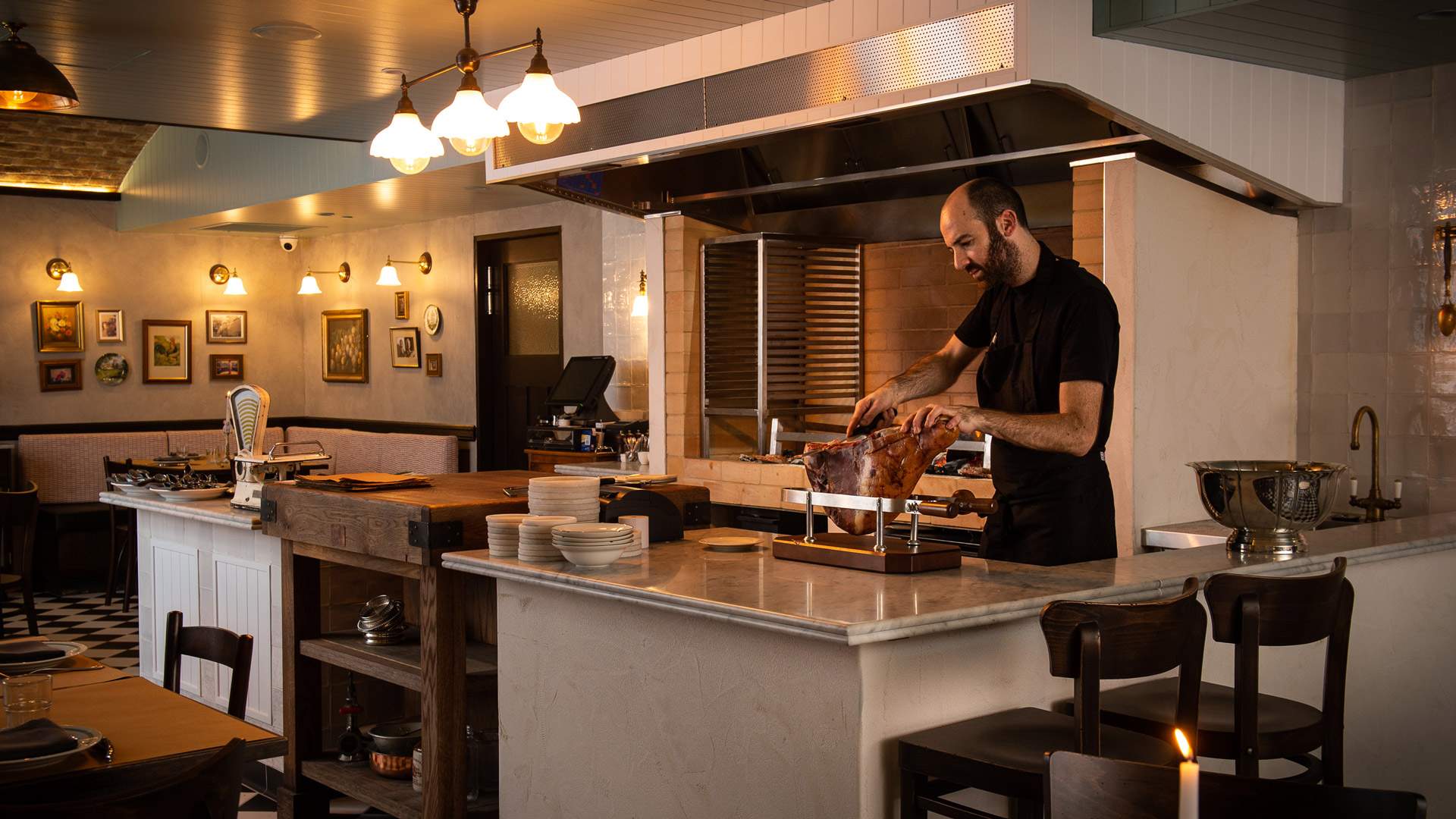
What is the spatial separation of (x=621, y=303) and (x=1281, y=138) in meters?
4.86

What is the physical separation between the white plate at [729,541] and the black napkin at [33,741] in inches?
68.2

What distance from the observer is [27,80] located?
4.93 m

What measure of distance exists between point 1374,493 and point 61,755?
4375mm

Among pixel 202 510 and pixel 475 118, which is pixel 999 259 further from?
pixel 202 510

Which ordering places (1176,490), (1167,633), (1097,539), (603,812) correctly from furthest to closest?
(1176,490)
(1097,539)
(603,812)
(1167,633)

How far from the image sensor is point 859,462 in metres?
3.21

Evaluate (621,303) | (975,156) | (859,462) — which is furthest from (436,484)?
(621,303)

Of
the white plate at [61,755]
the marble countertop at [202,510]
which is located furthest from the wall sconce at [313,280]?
the white plate at [61,755]

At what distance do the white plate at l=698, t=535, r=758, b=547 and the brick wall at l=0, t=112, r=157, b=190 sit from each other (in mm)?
9009

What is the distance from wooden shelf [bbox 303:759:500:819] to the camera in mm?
4000

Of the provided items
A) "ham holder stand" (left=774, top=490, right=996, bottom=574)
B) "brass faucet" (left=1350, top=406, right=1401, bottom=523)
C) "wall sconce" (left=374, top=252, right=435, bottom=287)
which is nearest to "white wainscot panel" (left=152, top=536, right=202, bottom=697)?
"ham holder stand" (left=774, top=490, right=996, bottom=574)

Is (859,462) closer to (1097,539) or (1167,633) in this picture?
(1097,539)

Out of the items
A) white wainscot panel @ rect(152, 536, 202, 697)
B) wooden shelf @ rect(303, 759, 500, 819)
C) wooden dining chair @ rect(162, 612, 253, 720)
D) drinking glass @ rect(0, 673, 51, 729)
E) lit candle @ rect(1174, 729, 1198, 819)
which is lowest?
wooden shelf @ rect(303, 759, 500, 819)

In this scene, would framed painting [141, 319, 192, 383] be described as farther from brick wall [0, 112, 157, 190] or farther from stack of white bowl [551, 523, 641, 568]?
stack of white bowl [551, 523, 641, 568]
